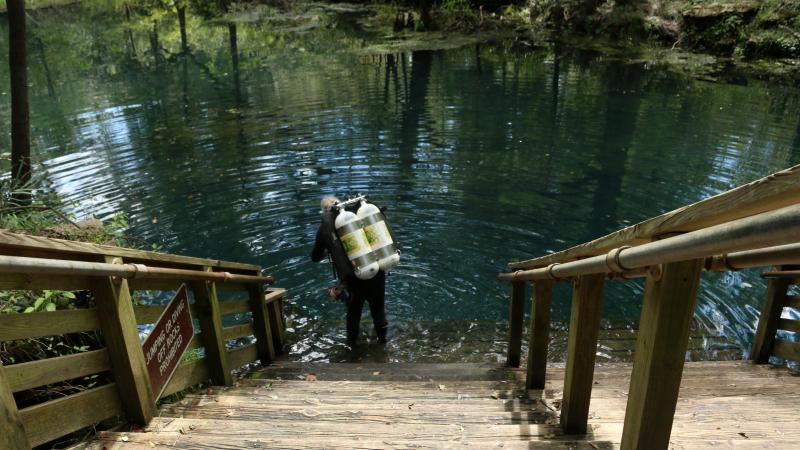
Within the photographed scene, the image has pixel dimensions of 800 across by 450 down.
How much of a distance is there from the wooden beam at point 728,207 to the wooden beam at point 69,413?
2.56 metres

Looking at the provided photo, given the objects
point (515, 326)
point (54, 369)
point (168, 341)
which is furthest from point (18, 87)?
point (515, 326)

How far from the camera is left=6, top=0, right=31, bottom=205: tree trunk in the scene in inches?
242

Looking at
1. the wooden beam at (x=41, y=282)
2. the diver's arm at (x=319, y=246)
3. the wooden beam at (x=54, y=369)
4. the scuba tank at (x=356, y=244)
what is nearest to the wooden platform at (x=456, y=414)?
the wooden beam at (x=54, y=369)

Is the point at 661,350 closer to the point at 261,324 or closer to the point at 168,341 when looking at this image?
the point at 168,341

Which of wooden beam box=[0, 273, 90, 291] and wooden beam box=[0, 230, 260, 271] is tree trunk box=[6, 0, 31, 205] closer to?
wooden beam box=[0, 230, 260, 271]

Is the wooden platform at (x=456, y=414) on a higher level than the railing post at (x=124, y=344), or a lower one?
lower

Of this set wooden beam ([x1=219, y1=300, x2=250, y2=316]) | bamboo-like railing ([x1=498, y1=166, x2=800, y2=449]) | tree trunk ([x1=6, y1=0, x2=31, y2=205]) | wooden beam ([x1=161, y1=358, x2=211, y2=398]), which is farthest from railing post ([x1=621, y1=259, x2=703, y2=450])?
tree trunk ([x1=6, y1=0, x2=31, y2=205])

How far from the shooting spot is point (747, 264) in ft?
6.32

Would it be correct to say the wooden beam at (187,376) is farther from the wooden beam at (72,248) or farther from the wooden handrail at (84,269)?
the wooden beam at (72,248)

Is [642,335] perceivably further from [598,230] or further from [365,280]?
[598,230]

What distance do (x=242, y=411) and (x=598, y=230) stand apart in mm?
6932

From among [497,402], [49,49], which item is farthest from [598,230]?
[49,49]

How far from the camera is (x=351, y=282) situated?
5.46m

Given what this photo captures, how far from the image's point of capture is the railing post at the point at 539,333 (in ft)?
11.7
